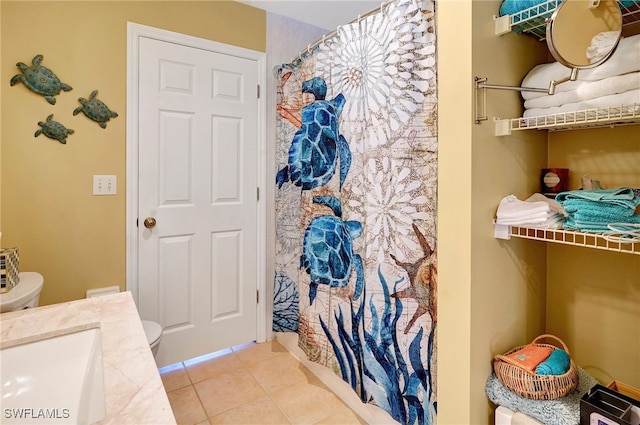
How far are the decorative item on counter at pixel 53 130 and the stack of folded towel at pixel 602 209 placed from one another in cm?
226

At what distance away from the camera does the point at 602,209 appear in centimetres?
87

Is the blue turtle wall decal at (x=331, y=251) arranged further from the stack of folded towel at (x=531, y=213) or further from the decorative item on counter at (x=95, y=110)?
the decorative item on counter at (x=95, y=110)

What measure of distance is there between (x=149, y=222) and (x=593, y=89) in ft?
7.03

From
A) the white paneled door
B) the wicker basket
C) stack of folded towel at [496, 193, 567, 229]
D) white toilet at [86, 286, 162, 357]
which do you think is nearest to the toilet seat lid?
white toilet at [86, 286, 162, 357]

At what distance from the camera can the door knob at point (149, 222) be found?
1.99 metres

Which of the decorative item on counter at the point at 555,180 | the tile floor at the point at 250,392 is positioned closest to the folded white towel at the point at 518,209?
the decorative item on counter at the point at 555,180

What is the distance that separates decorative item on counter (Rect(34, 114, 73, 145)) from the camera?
1.69 meters

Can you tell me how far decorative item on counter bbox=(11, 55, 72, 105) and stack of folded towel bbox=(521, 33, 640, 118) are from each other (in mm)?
2221

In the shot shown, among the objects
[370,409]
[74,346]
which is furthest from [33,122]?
[370,409]

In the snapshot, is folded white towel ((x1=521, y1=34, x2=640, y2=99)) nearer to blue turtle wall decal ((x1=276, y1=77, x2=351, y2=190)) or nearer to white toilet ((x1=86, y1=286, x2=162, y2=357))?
blue turtle wall decal ((x1=276, y1=77, x2=351, y2=190))

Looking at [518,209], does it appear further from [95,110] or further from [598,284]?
[95,110]

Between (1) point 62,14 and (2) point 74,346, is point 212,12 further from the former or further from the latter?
(2) point 74,346

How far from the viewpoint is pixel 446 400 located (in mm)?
1117

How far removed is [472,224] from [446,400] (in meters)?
0.62
